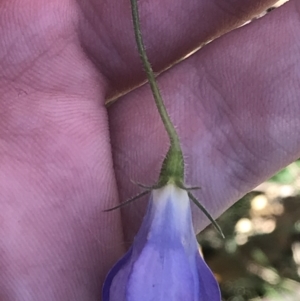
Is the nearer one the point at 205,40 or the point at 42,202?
the point at 42,202

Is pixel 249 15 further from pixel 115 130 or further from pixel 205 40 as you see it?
pixel 115 130

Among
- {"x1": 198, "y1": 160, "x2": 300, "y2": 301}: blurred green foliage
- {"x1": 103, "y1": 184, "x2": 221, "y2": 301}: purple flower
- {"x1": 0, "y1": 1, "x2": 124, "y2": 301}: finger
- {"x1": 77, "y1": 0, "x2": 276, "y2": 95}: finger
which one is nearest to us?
{"x1": 103, "y1": 184, "x2": 221, "y2": 301}: purple flower

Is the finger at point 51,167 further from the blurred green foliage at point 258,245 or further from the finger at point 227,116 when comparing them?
the blurred green foliage at point 258,245

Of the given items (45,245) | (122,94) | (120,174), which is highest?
(122,94)

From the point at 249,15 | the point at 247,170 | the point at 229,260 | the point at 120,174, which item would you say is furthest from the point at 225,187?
the point at 229,260

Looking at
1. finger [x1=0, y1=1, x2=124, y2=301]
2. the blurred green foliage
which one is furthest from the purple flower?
the blurred green foliage

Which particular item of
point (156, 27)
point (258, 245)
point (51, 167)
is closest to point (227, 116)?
point (156, 27)

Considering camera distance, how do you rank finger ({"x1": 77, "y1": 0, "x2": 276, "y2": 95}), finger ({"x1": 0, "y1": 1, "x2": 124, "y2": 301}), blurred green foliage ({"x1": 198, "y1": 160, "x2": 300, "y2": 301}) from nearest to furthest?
1. finger ({"x1": 0, "y1": 1, "x2": 124, "y2": 301})
2. finger ({"x1": 77, "y1": 0, "x2": 276, "y2": 95})
3. blurred green foliage ({"x1": 198, "y1": 160, "x2": 300, "y2": 301})

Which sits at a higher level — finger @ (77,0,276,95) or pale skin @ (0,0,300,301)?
finger @ (77,0,276,95)

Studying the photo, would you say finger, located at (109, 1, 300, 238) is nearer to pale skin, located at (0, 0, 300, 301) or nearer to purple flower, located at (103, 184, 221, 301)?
pale skin, located at (0, 0, 300, 301)
